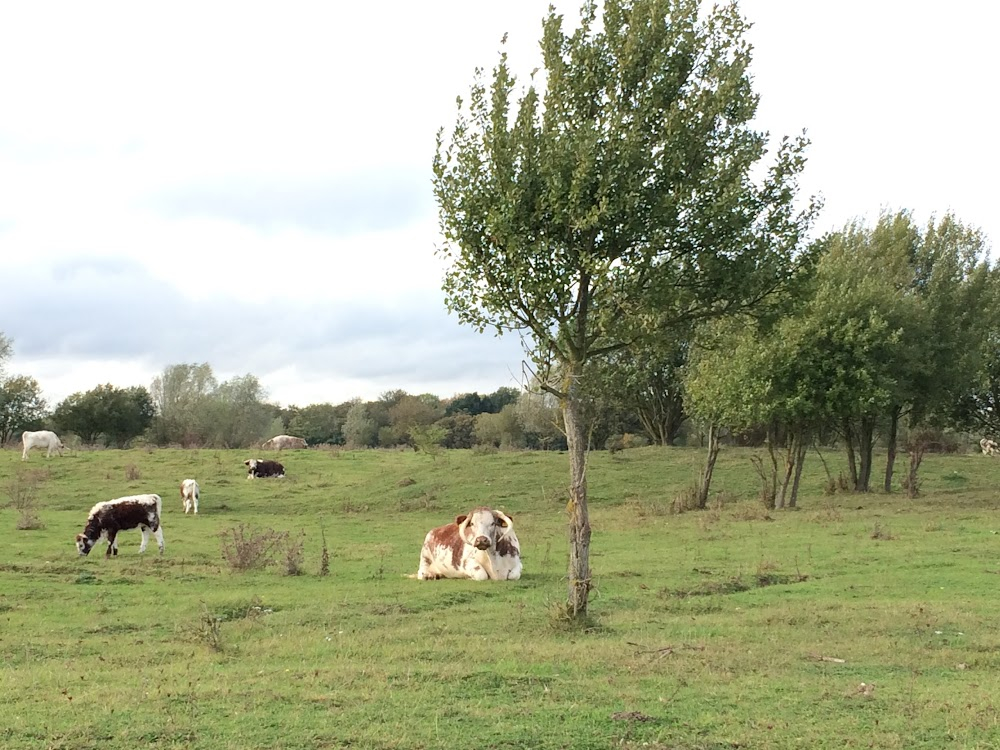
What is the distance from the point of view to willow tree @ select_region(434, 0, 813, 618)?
11086 millimetres

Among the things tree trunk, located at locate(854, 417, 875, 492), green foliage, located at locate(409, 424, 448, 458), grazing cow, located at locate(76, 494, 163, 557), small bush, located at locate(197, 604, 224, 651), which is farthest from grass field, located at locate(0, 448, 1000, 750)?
green foliage, located at locate(409, 424, 448, 458)

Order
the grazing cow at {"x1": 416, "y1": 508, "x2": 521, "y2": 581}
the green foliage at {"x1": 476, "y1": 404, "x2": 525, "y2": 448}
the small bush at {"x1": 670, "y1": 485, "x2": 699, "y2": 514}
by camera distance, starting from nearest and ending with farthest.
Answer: the grazing cow at {"x1": 416, "y1": 508, "x2": 521, "y2": 581}
the small bush at {"x1": 670, "y1": 485, "x2": 699, "y2": 514}
the green foliage at {"x1": 476, "y1": 404, "x2": 525, "y2": 448}

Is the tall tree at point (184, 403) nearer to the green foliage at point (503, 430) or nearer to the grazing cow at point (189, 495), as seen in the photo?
the green foliage at point (503, 430)

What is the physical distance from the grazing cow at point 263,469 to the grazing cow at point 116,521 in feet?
62.6

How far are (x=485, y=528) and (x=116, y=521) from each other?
940cm

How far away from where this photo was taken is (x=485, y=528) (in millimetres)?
16297

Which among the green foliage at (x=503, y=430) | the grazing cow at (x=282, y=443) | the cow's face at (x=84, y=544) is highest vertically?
the green foliage at (x=503, y=430)

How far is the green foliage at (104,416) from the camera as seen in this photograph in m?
64.6

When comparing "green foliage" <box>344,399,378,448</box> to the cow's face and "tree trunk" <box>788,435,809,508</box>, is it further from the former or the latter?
the cow's face

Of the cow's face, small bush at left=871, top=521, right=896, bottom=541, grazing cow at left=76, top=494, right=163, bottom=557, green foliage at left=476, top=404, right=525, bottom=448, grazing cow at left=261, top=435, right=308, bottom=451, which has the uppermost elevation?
green foliage at left=476, top=404, right=525, bottom=448

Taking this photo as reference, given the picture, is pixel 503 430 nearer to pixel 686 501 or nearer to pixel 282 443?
pixel 282 443

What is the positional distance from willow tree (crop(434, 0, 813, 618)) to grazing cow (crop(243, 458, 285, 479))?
30184 millimetres

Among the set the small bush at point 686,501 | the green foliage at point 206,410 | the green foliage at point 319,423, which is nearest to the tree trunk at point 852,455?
the small bush at point 686,501

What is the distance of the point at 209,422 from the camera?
2660 inches
